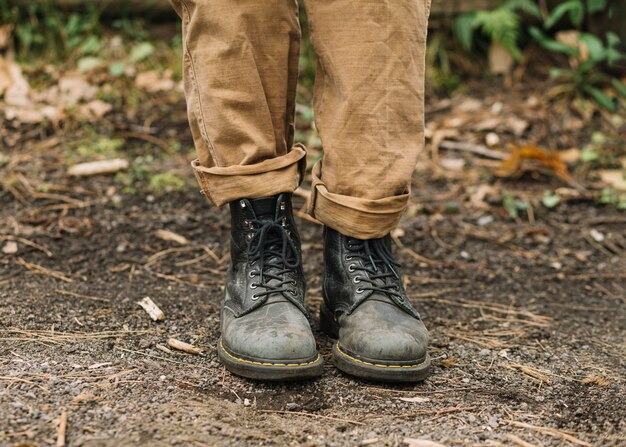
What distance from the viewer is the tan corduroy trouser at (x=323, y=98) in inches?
63.9

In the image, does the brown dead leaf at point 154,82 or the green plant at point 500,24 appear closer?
the brown dead leaf at point 154,82

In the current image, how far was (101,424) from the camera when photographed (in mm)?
1394

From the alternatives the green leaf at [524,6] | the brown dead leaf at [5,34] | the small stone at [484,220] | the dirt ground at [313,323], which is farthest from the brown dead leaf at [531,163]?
the brown dead leaf at [5,34]

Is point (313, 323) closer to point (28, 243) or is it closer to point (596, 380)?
point (596, 380)

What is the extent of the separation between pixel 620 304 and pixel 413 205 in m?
1.00

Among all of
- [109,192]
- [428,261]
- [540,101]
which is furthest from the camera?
[540,101]

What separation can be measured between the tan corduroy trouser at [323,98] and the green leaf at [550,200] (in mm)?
1574

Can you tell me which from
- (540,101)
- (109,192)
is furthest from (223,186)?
(540,101)

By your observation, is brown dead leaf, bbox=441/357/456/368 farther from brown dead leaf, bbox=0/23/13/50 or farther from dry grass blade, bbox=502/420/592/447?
brown dead leaf, bbox=0/23/13/50

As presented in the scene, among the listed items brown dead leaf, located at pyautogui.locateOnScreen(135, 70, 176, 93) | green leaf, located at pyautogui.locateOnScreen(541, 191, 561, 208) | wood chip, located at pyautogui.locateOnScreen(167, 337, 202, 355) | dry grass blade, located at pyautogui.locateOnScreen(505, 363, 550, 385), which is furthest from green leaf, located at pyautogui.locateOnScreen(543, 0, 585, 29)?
wood chip, located at pyautogui.locateOnScreen(167, 337, 202, 355)

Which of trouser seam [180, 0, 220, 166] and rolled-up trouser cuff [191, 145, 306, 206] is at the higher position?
trouser seam [180, 0, 220, 166]

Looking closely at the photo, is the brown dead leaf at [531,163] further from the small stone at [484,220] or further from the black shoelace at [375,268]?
the black shoelace at [375,268]

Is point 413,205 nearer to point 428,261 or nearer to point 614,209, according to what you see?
point 428,261

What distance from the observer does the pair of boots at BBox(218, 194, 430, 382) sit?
5.36 feet
